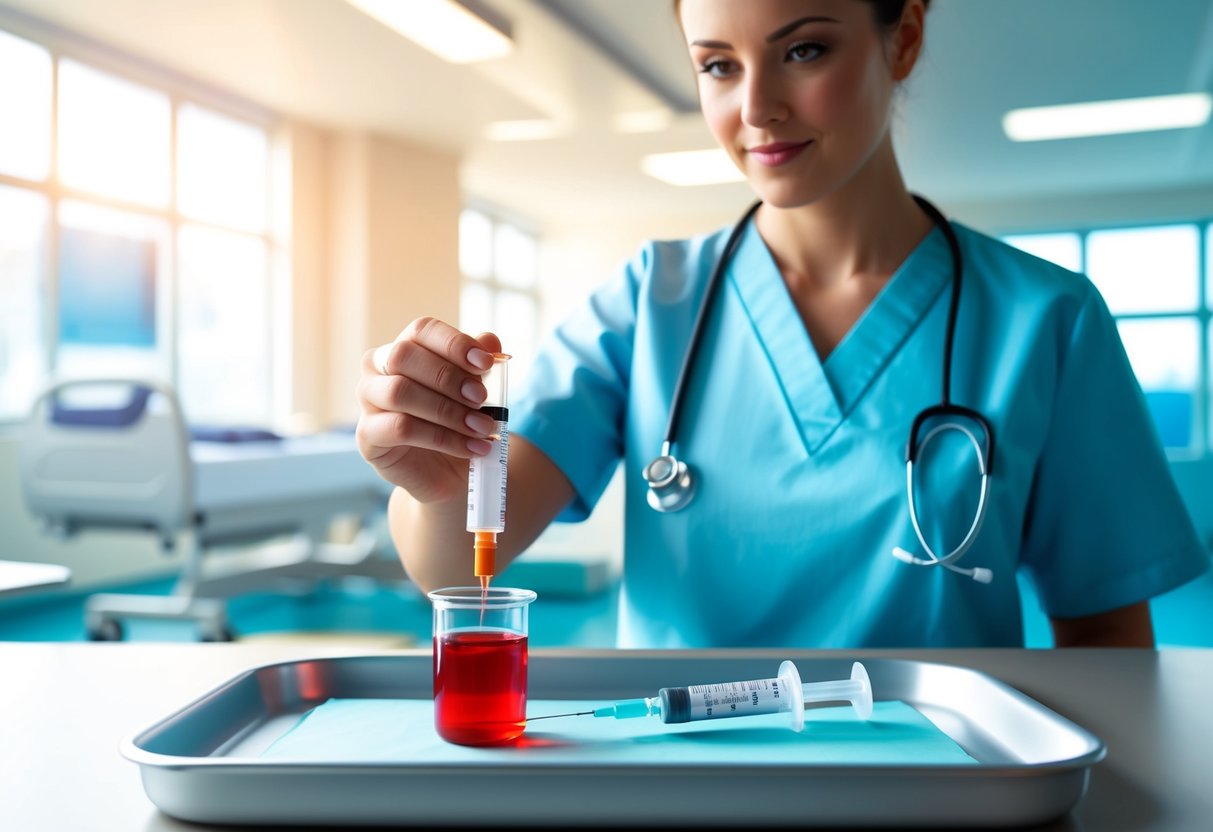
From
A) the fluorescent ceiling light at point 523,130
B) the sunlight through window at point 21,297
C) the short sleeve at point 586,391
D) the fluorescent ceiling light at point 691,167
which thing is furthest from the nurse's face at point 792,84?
the fluorescent ceiling light at point 691,167

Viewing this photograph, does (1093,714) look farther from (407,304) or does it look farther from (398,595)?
(407,304)

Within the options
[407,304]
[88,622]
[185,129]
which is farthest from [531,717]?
[407,304]

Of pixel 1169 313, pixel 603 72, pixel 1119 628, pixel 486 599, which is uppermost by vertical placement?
pixel 603 72

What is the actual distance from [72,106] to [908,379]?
4802 millimetres

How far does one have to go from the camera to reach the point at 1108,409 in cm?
105

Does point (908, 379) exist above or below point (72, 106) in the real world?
below

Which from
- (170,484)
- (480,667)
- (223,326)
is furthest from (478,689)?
(223,326)

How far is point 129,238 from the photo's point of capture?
5148 mm

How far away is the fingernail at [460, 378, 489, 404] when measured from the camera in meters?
0.70

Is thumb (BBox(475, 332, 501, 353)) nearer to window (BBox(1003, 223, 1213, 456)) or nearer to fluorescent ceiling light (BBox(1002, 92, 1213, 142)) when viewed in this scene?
fluorescent ceiling light (BBox(1002, 92, 1213, 142))

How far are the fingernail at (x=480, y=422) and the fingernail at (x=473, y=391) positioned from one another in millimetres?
13

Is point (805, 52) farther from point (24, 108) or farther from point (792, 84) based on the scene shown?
point (24, 108)

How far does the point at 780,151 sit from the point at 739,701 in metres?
0.59

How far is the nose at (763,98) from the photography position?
980mm
